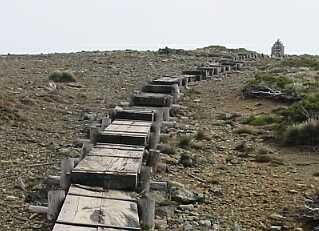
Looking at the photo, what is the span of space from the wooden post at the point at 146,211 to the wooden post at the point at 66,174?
32.1 inches

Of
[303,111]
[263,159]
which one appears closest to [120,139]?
[263,159]

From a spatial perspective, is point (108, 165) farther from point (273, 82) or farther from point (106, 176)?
point (273, 82)

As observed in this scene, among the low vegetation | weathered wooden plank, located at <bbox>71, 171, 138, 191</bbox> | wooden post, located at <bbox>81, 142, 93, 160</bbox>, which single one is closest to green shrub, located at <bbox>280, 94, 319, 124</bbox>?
the low vegetation

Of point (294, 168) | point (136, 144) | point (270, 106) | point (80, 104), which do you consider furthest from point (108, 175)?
point (270, 106)

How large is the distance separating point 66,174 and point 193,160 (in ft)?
9.50

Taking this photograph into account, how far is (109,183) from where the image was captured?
5035mm

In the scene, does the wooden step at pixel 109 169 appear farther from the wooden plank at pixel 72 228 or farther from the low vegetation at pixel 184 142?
the low vegetation at pixel 184 142

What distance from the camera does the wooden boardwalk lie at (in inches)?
163

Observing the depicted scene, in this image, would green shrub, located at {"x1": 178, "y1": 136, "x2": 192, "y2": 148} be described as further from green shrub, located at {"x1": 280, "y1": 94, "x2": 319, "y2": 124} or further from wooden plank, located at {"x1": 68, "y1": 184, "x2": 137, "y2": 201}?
wooden plank, located at {"x1": 68, "y1": 184, "x2": 137, "y2": 201}

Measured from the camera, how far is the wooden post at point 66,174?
5078mm

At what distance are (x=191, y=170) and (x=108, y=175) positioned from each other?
2.43m

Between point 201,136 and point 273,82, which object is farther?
point 273,82

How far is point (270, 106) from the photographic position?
1355 centimetres

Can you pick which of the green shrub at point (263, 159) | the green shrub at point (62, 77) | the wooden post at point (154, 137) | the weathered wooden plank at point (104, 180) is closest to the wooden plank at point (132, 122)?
the wooden post at point (154, 137)
